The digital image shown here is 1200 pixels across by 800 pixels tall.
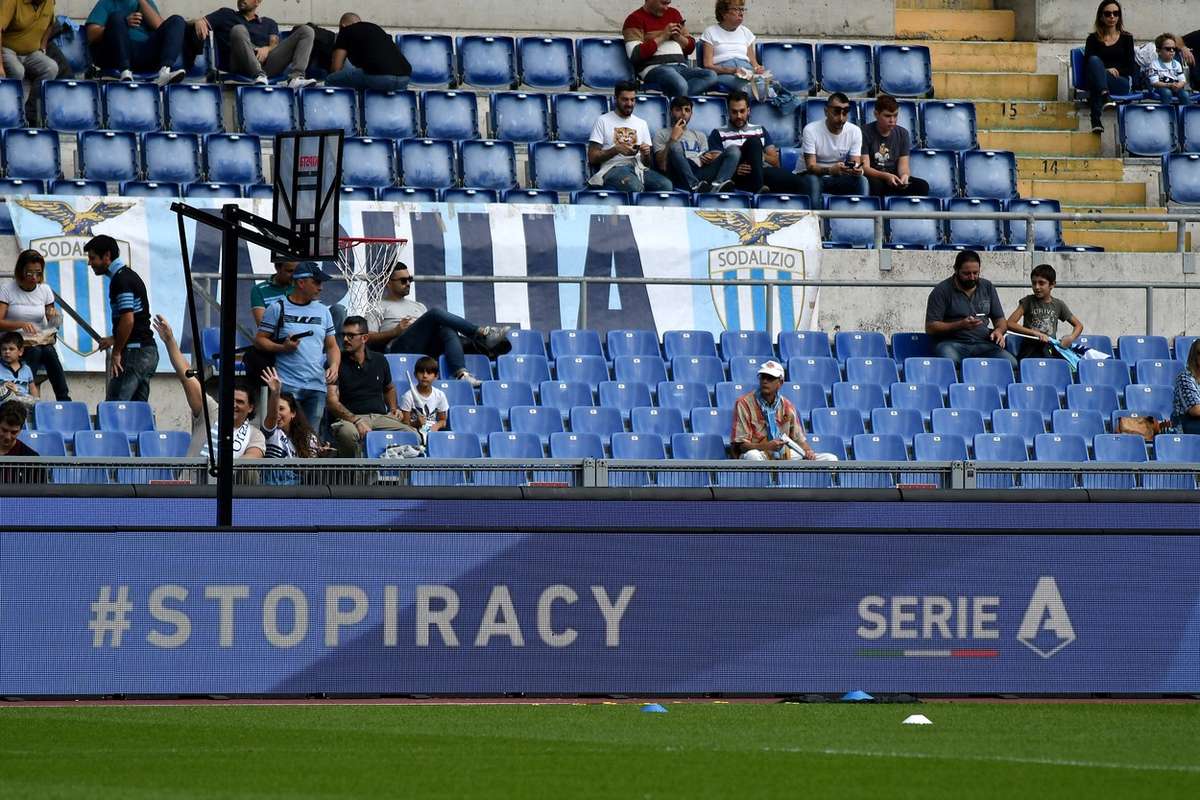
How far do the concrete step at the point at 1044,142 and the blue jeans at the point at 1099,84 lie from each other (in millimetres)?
295

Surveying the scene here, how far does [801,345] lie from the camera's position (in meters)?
17.0

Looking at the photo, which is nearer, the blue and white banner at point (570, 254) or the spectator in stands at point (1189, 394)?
the spectator in stands at point (1189, 394)

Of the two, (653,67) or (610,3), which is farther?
(610,3)

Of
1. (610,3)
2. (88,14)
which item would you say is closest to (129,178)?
(88,14)

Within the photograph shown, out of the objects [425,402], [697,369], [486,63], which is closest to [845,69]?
[486,63]

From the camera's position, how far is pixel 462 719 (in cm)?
1027

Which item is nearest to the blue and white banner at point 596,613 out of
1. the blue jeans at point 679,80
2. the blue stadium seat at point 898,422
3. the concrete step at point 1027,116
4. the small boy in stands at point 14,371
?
the small boy in stands at point 14,371

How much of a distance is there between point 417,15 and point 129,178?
560 cm

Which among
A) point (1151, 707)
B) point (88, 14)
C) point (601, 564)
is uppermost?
point (88, 14)

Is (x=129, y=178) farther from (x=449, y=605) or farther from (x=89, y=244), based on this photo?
(x=449, y=605)

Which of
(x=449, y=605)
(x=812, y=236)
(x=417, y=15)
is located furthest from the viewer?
(x=417, y=15)

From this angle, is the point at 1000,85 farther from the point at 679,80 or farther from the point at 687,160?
the point at 687,160

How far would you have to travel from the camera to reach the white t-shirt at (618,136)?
752 inches

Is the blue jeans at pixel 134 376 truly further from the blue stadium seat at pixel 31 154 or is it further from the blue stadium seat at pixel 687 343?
the blue stadium seat at pixel 687 343
